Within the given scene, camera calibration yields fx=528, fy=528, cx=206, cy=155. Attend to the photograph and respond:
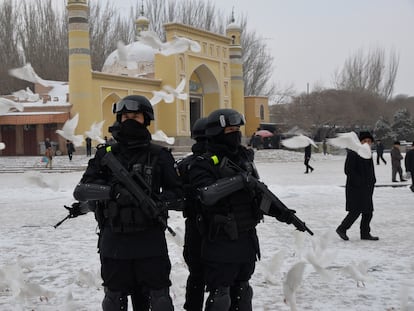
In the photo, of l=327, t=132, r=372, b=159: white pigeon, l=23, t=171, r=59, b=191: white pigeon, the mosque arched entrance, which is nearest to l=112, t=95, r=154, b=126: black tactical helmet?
l=23, t=171, r=59, b=191: white pigeon

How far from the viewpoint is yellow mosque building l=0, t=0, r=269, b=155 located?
33.2m

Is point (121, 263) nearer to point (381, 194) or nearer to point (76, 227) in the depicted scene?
point (76, 227)

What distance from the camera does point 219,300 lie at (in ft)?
11.5

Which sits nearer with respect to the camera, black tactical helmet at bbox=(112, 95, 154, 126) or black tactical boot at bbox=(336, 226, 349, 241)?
black tactical helmet at bbox=(112, 95, 154, 126)

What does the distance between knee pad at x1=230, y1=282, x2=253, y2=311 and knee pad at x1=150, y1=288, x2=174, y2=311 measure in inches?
20.2

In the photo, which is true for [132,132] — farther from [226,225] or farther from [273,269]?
[273,269]

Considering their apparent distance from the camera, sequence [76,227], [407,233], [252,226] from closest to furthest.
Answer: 1. [252,226]
2. [407,233]
3. [76,227]

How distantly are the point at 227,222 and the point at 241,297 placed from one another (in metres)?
0.58

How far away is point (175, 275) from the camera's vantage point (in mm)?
5348

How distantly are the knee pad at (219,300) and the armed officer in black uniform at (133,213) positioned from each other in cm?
27

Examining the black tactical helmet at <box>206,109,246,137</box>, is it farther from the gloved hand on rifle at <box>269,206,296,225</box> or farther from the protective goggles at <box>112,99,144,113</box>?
the gloved hand on rifle at <box>269,206,296,225</box>

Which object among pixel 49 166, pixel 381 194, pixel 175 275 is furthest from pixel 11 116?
pixel 175 275

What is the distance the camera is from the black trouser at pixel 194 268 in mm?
3998

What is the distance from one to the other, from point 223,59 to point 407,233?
36317 mm
